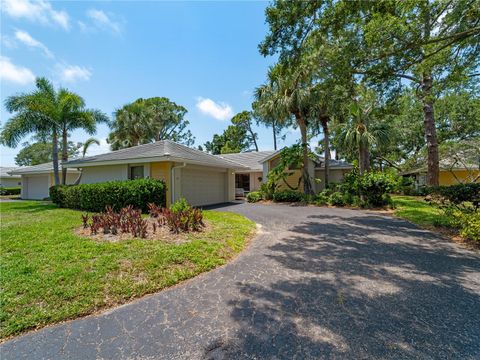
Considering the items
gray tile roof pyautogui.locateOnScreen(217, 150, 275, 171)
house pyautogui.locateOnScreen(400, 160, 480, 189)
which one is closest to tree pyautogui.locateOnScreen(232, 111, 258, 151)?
gray tile roof pyautogui.locateOnScreen(217, 150, 275, 171)

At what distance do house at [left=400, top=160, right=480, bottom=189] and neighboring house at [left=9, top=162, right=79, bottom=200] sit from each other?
34200mm

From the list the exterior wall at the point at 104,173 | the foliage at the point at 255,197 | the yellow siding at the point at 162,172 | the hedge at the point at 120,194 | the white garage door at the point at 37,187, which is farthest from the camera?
the white garage door at the point at 37,187

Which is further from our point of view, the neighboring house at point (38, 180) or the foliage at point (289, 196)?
the neighboring house at point (38, 180)

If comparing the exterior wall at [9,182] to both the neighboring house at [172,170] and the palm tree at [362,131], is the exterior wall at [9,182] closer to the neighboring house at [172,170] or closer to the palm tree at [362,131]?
the neighboring house at [172,170]

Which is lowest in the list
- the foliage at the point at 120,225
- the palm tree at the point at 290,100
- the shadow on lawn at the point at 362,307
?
the shadow on lawn at the point at 362,307

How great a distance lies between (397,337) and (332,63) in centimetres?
745

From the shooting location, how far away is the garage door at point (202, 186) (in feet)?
43.5

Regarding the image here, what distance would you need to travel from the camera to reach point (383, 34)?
6.04m

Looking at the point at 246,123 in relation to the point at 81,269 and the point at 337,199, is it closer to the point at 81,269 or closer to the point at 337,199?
the point at 337,199

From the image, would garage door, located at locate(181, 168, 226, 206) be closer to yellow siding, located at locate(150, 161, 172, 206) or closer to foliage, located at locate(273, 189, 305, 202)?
yellow siding, located at locate(150, 161, 172, 206)

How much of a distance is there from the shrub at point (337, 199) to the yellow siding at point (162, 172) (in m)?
9.95

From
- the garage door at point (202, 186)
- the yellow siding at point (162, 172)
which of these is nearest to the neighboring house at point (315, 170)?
the garage door at point (202, 186)

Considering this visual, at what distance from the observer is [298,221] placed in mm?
9641

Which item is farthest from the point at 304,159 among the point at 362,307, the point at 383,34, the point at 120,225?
the point at 362,307
